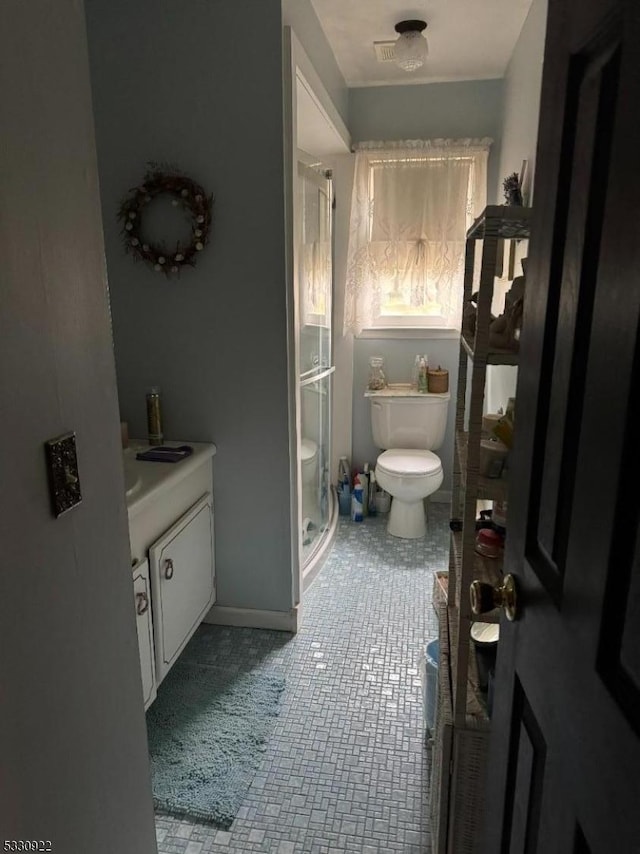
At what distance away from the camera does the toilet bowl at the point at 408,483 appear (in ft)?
10.2

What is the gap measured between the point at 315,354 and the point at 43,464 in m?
2.28

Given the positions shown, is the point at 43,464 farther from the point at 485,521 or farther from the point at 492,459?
the point at 485,521

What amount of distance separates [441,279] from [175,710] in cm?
267

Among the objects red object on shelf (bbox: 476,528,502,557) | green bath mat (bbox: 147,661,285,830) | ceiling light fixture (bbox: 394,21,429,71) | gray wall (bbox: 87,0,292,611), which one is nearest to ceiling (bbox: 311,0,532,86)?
ceiling light fixture (bbox: 394,21,429,71)

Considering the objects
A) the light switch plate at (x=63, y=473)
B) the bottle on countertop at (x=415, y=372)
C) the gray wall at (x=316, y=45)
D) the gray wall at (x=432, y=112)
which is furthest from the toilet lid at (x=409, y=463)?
the light switch plate at (x=63, y=473)

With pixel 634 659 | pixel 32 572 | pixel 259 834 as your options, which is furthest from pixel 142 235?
pixel 634 659

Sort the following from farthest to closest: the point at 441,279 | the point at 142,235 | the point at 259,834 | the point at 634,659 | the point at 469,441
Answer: the point at 441,279
the point at 142,235
the point at 259,834
the point at 469,441
the point at 634,659

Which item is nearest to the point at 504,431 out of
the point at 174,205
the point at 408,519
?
the point at 174,205

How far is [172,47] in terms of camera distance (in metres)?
1.99

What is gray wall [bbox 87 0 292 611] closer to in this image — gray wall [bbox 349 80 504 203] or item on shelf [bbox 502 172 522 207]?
item on shelf [bbox 502 172 522 207]

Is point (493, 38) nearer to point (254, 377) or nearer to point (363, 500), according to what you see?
point (254, 377)

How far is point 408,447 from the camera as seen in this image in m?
3.52

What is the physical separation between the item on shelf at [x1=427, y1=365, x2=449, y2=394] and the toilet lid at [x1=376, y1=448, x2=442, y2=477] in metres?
0.39

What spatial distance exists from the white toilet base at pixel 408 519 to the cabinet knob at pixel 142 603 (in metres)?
1.82
